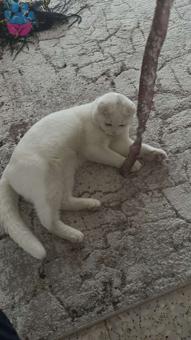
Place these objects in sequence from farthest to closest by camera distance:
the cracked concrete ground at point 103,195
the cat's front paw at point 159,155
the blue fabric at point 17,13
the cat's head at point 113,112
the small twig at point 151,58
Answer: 1. the blue fabric at point 17,13
2. the cat's front paw at point 159,155
3. the cat's head at point 113,112
4. the cracked concrete ground at point 103,195
5. the small twig at point 151,58

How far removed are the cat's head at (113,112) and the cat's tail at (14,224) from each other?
32 centimetres

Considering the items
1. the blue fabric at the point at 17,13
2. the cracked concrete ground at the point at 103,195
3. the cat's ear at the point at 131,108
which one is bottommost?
the cracked concrete ground at the point at 103,195

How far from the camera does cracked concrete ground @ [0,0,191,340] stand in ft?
3.79

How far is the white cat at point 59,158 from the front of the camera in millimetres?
1214

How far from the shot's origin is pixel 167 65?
1.73m

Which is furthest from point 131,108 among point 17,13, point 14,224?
point 17,13

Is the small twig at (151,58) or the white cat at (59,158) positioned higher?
the small twig at (151,58)

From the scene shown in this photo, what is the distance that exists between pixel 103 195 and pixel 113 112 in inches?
9.9

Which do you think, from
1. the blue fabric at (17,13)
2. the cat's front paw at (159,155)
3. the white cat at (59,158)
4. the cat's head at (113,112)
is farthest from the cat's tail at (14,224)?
the blue fabric at (17,13)

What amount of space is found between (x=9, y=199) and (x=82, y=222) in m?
0.21

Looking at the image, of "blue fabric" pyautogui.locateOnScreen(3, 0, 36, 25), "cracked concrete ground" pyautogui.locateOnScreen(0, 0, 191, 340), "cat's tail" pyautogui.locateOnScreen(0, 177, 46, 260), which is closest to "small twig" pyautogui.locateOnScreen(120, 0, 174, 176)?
"cracked concrete ground" pyautogui.locateOnScreen(0, 0, 191, 340)

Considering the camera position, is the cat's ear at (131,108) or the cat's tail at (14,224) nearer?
the cat's tail at (14,224)

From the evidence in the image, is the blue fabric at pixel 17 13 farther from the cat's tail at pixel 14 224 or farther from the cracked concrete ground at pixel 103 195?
the cat's tail at pixel 14 224

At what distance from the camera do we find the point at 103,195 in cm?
136
